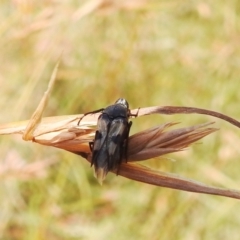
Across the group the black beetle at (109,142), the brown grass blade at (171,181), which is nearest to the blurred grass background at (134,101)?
the black beetle at (109,142)

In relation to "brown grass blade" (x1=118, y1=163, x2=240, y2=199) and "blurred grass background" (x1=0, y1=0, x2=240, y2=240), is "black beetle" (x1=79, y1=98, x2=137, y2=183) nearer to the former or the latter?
"brown grass blade" (x1=118, y1=163, x2=240, y2=199)

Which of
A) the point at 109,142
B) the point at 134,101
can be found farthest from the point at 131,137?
the point at 134,101

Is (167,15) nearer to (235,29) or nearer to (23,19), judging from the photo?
(235,29)

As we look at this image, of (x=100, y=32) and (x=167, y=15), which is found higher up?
(x=167, y=15)

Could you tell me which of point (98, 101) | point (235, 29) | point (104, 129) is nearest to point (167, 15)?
point (235, 29)

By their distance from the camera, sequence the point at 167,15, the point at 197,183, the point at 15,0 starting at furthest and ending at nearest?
the point at 167,15
the point at 15,0
the point at 197,183

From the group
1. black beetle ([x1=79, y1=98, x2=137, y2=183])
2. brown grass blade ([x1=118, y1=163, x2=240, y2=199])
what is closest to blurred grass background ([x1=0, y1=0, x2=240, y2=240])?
black beetle ([x1=79, y1=98, x2=137, y2=183])
